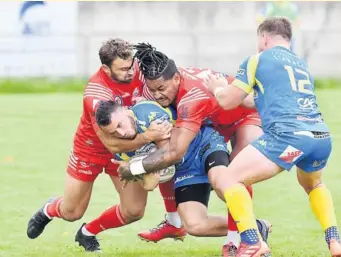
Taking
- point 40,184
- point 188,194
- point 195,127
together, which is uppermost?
point 195,127

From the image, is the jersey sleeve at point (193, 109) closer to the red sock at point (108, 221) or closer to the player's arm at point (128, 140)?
the player's arm at point (128, 140)

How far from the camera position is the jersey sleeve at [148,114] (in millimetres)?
8180

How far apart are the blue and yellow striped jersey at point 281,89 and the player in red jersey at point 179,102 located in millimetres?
417

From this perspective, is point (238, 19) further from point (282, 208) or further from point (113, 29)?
point (282, 208)

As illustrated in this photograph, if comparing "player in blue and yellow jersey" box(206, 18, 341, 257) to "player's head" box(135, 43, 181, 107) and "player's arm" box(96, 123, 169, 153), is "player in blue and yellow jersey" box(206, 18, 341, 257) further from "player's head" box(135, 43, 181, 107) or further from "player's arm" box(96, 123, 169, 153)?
"player's arm" box(96, 123, 169, 153)

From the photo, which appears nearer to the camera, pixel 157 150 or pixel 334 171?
pixel 157 150

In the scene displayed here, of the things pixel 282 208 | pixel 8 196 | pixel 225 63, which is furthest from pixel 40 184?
pixel 225 63

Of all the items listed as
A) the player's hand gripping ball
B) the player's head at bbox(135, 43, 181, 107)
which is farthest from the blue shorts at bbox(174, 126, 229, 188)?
the player's head at bbox(135, 43, 181, 107)

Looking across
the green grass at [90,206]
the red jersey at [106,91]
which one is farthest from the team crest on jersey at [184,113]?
the green grass at [90,206]

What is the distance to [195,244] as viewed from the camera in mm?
9727

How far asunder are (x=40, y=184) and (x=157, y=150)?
5069 millimetres

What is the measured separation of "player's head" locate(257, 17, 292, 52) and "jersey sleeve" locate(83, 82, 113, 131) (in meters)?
1.32

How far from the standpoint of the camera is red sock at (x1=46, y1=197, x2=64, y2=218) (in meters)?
9.51

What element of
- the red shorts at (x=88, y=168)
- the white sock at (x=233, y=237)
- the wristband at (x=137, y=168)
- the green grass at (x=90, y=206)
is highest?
the wristband at (x=137, y=168)
